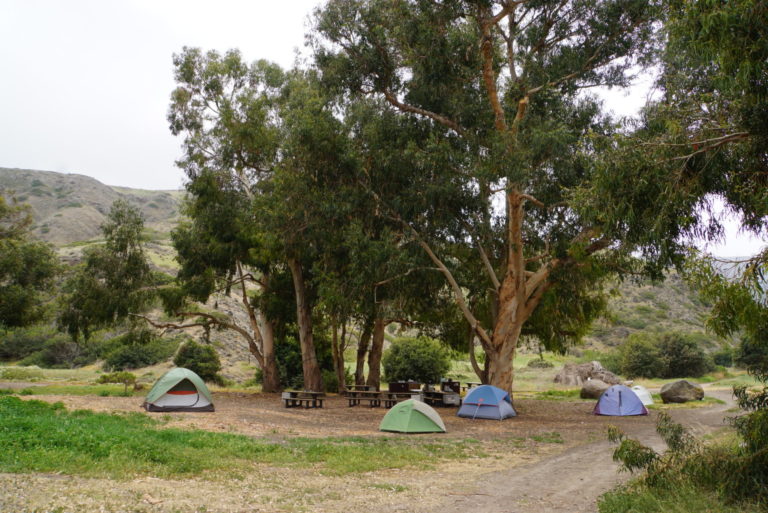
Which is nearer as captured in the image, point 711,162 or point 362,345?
point 711,162

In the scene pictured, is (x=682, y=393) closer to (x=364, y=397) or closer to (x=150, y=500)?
(x=364, y=397)

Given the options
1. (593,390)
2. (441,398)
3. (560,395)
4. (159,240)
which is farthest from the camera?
(159,240)

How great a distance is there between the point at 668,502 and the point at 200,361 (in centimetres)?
3030

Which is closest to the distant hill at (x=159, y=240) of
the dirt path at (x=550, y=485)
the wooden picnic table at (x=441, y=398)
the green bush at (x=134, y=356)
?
the dirt path at (x=550, y=485)

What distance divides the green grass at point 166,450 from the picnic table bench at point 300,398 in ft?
25.8

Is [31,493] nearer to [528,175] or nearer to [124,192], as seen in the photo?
[528,175]

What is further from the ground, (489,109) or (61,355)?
(489,109)

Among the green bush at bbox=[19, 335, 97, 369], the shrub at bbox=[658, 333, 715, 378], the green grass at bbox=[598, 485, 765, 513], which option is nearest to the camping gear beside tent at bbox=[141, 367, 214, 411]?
the green grass at bbox=[598, 485, 765, 513]

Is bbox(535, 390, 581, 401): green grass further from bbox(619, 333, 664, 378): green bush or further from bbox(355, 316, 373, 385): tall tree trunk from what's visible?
bbox(619, 333, 664, 378): green bush

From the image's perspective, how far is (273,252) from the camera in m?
23.1

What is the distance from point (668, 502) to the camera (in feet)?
21.7

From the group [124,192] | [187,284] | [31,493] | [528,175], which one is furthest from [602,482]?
[124,192]

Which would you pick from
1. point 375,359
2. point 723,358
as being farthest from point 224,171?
point 723,358

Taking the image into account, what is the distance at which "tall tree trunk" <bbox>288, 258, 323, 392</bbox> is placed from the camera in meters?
24.4
